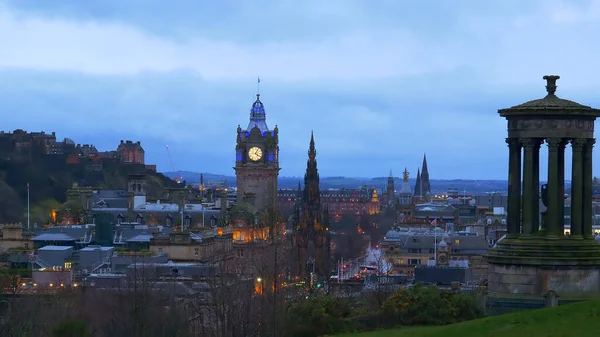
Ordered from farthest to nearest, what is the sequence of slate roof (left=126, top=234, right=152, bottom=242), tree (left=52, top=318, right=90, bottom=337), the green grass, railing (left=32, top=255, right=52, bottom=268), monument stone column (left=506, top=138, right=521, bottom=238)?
slate roof (left=126, top=234, right=152, bottom=242) < railing (left=32, top=255, right=52, bottom=268) < tree (left=52, top=318, right=90, bottom=337) < monument stone column (left=506, top=138, right=521, bottom=238) < the green grass

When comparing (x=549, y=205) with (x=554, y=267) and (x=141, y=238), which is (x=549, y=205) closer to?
(x=554, y=267)

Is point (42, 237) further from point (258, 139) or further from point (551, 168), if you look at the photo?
point (551, 168)

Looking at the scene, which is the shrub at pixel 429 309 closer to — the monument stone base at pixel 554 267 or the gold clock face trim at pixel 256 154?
the monument stone base at pixel 554 267

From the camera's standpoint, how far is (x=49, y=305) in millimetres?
89812

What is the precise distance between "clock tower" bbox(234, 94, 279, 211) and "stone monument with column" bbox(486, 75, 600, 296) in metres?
140

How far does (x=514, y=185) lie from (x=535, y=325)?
9823 millimetres

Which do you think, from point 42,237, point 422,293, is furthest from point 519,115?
point 42,237

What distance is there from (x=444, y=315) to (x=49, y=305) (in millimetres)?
40602

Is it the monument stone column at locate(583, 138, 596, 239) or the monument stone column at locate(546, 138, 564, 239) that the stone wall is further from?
the monument stone column at locate(583, 138, 596, 239)

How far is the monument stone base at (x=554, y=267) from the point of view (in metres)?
54.3

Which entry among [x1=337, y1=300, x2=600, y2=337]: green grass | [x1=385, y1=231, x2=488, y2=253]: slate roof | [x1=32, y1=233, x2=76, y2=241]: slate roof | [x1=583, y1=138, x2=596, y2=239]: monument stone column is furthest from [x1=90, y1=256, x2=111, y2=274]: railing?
[x1=337, y1=300, x2=600, y2=337]: green grass

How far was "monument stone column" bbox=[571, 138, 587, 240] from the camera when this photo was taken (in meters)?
54.7

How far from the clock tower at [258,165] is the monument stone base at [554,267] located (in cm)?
14045

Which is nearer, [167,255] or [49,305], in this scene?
[49,305]
